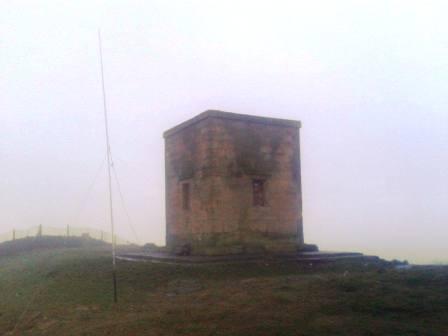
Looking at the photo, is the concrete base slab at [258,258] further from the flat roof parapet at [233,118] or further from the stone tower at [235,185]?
the flat roof parapet at [233,118]

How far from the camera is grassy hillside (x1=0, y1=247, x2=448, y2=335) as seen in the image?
8.31m

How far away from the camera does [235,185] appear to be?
16922 mm

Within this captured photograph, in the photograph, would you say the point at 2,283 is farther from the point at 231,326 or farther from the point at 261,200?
the point at 231,326

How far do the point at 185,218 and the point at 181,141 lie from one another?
3.19 m

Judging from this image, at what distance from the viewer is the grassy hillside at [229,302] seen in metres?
8.31

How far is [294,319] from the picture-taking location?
27.8 feet

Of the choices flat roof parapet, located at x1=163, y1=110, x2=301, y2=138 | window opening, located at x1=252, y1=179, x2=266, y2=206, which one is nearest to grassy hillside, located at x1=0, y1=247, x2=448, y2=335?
window opening, located at x1=252, y1=179, x2=266, y2=206

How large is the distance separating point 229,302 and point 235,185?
23.8 ft

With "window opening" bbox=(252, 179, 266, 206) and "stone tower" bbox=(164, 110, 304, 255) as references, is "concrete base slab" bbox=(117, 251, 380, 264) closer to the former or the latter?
"stone tower" bbox=(164, 110, 304, 255)

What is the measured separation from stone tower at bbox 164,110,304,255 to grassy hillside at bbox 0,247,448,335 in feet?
6.69

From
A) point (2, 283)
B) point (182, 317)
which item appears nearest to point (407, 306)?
point (182, 317)

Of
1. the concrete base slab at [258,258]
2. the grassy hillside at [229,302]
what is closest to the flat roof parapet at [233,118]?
the concrete base slab at [258,258]

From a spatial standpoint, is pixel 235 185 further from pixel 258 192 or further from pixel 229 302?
pixel 229 302

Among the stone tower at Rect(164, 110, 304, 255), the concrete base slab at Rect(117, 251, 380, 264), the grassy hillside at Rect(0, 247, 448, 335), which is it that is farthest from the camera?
the stone tower at Rect(164, 110, 304, 255)
